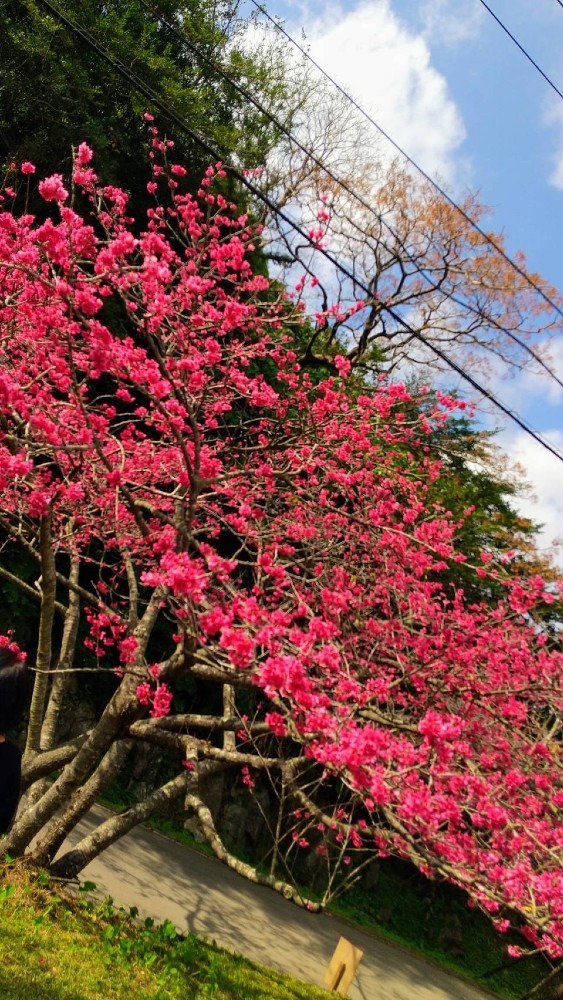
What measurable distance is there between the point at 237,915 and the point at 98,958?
335cm

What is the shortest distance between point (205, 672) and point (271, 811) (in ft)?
23.3

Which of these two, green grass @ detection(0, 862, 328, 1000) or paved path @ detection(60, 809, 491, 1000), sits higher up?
green grass @ detection(0, 862, 328, 1000)

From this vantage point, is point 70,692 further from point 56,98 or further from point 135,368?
point 56,98

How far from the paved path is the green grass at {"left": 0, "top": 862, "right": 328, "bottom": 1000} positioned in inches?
32.9

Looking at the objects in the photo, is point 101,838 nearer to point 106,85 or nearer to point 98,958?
point 98,958

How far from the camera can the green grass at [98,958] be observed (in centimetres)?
390

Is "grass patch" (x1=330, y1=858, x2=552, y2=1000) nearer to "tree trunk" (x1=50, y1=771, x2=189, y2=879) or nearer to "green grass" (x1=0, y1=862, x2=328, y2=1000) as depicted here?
"green grass" (x1=0, y1=862, x2=328, y2=1000)

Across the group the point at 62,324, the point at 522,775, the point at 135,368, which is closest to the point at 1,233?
the point at 62,324

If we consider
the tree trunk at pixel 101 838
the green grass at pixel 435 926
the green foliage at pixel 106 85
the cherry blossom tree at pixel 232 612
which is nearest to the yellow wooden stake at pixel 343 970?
the cherry blossom tree at pixel 232 612

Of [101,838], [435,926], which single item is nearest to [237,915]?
[101,838]

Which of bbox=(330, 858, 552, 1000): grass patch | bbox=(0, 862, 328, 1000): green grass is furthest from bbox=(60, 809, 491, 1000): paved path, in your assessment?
bbox=(330, 858, 552, 1000): grass patch

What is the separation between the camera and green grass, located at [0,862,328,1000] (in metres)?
3.90

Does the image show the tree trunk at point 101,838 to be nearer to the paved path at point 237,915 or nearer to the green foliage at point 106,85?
the paved path at point 237,915

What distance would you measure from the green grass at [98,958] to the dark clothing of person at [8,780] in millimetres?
1594
